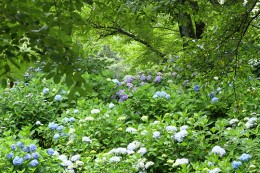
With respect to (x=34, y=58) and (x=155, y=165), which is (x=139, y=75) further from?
(x=34, y=58)

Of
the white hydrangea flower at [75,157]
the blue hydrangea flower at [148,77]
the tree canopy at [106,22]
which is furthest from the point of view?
the blue hydrangea flower at [148,77]

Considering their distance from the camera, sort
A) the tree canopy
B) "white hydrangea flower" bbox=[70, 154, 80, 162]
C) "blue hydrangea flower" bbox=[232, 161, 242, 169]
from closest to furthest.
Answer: the tree canopy < "blue hydrangea flower" bbox=[232, 161, 242, 169] < "white hydrangea flower" bbox=[70, 154, 80, 162]

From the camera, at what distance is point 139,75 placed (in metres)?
5.91

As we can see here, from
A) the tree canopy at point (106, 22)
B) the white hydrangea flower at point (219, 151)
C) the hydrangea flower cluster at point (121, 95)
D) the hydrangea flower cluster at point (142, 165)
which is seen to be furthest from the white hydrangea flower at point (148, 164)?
the hydrangea flower cluster at point (121, 95)

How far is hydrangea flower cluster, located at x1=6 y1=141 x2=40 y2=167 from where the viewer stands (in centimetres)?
317

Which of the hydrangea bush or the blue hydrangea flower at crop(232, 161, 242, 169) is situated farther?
the hydrangea bush

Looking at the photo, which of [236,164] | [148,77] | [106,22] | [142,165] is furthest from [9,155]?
[148,77]

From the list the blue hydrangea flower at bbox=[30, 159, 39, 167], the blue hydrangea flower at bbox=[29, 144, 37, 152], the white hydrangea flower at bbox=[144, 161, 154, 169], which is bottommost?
the white hydrangea flower at bbox=[144, 161, 154, 169]

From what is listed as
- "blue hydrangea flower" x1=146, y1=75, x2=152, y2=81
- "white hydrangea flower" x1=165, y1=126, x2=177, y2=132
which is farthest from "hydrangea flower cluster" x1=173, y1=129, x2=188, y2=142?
"blue hydrangea flower" x1=146, y1=75, x2=152, y2=81

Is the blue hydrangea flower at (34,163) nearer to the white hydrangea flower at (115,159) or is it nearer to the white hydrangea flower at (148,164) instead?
the white hydrangea flower at (115,159)

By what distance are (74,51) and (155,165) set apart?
7.18 feet

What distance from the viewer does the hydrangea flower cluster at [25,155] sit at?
3173mm

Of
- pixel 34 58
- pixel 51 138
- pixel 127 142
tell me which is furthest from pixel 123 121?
pixel 34 58

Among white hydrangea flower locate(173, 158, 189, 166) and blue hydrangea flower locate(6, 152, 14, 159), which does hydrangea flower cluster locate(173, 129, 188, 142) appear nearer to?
white hydrangea flower locate(173, 158, 189, 166)
